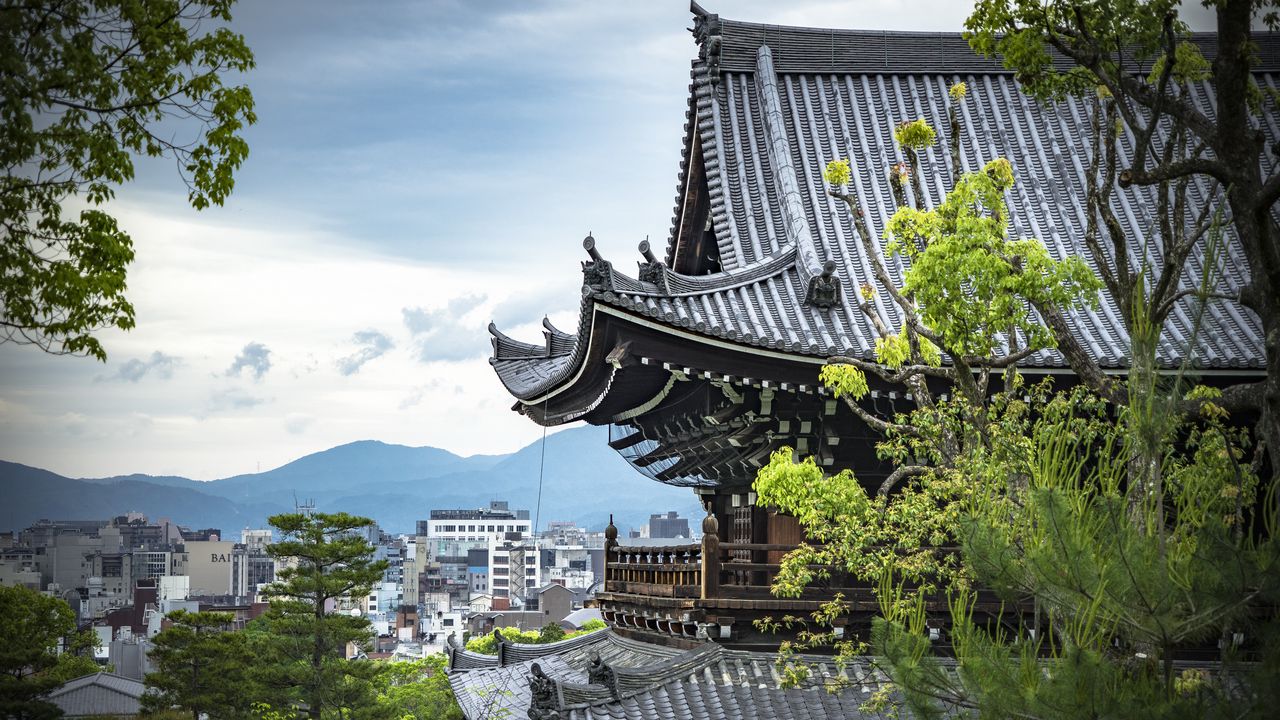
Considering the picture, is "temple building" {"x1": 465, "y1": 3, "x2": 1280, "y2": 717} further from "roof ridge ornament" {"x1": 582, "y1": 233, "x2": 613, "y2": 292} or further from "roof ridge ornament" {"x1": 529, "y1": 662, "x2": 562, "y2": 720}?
"roof ridge ornament" {"x1": 529, "y1": 662, "x2": 562, "y2": 720}

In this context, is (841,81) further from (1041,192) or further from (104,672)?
(104,672)

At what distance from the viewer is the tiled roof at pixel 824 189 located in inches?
503

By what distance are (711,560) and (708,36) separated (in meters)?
8.01

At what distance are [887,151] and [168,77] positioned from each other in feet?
36.5

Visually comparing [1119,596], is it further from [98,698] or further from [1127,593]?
[98,698]

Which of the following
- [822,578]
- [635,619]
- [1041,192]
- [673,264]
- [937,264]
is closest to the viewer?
[937,264]

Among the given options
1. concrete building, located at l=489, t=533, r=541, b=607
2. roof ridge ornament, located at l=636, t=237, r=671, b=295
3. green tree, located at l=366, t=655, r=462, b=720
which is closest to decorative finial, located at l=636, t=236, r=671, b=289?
roof ridge ornament, located at l=636, t=237, r=671, b=295

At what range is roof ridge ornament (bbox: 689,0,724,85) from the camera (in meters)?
17.0

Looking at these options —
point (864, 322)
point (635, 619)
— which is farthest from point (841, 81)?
point (635, 619)

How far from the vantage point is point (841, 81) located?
18016 mm

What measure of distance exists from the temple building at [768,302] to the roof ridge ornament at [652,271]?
0.03 meters

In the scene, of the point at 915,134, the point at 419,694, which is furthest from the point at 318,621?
the point at 915,134

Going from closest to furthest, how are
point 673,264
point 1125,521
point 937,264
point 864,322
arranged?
point 1125,521 → point 937,264 → point 864,322 → point 673,264

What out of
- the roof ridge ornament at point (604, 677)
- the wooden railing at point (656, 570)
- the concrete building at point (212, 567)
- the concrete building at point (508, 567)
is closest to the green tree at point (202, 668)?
the wooden railing at point (656, 570)
